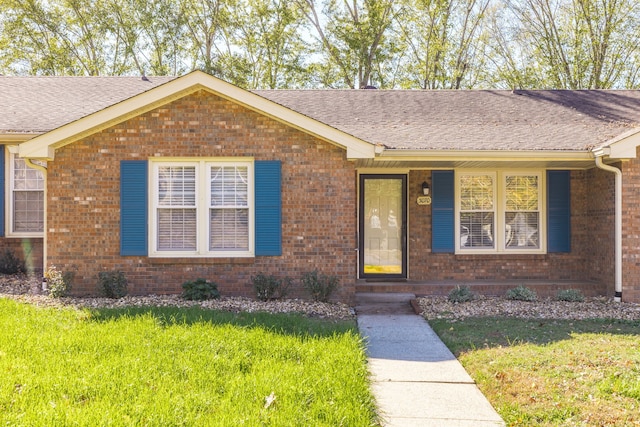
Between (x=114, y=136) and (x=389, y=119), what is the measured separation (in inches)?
213

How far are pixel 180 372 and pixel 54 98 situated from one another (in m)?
9.60

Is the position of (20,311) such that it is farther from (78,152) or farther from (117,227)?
(78,152)

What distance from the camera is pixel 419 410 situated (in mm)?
4141

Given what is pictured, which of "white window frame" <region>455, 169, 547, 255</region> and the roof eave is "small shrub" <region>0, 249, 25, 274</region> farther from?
"white window frame" <region>455, 169, 547, 255</region>

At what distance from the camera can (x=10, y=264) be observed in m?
9.92

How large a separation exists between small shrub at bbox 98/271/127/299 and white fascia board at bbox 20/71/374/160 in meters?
2.06

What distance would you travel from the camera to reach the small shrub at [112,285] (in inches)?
320

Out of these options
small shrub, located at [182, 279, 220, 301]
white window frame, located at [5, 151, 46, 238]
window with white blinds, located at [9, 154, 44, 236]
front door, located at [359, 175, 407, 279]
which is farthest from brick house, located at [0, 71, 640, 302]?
window with white blinds, located at [9, 154, 44, 236]

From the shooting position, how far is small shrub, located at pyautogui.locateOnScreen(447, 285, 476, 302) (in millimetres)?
8531

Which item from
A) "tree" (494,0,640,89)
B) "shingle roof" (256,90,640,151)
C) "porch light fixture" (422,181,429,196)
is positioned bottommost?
"porch light fixture" (422,181,429,196)

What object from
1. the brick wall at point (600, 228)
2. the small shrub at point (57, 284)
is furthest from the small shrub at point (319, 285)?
the brick wall at point (600, 228)

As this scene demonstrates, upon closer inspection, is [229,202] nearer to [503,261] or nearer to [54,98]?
[503,261]

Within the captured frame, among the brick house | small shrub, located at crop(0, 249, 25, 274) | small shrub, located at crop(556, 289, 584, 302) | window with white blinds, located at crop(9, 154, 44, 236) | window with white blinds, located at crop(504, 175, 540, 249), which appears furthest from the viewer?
window with white blinds, located at crop(9, 154, 44, 236)

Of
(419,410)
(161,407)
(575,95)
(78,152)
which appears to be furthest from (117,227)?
(575,95)
